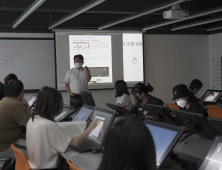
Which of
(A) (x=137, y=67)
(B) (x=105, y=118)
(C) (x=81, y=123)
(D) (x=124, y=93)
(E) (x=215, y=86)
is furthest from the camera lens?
(E) (x=215, y=86)

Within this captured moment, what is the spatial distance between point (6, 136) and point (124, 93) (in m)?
2.10

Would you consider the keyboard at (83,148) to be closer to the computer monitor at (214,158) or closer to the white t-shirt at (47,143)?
the white t-shirt at (47,143)

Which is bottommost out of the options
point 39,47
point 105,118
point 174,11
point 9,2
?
point 105,118

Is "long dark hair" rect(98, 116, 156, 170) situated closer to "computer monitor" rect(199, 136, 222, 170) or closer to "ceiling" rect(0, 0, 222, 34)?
"computer monitor" rect(199, 136, 222, 170)

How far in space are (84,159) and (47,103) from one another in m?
0.54

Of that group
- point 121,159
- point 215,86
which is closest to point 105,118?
point 121,159

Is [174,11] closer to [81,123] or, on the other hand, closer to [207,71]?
[81,123]

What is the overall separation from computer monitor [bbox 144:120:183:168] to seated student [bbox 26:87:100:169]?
1.84 ft

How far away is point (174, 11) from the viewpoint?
16.0 feet

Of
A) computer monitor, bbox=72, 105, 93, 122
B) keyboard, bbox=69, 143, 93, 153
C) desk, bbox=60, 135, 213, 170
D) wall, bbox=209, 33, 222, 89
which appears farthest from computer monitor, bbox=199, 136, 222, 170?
wall, bbox=209, 33, 222, 89

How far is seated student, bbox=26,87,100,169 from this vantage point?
212 centimetres

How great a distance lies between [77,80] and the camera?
5809 millimetres

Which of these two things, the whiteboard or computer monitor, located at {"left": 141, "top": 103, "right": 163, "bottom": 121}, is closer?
computer monitor, located at {"left": 141, "top": 103, "right": 163, "bottom": 121}

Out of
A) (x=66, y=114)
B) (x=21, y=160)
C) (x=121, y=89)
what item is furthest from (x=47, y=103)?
(x=121, y=89)
